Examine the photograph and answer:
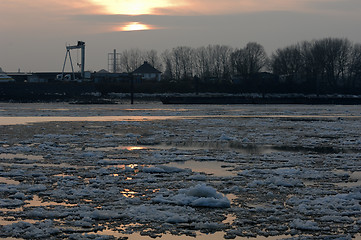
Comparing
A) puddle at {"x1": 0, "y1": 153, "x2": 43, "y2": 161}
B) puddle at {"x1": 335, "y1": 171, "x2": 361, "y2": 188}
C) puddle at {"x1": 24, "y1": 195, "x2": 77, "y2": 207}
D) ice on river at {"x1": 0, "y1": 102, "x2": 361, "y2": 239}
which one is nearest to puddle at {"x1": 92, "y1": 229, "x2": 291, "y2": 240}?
ice on river at {"x1": 0, "y1": 102, "x2": 361, "y2": 239}

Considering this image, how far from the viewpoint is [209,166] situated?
46.2 feet

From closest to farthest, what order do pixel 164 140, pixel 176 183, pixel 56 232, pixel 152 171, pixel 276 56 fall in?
1. pixel 56 232
2. pixel 176 183
3. pixel 152 171
4. pixel 164 140
5. pixel 276 56

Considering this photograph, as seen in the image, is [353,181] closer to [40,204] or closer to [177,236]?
[177,236]

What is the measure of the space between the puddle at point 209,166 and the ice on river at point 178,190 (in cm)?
3

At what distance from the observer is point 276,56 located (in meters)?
119

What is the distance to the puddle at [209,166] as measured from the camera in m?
12.9

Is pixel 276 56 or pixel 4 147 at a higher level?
pixel 276 56

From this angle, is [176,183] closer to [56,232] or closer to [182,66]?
[56,232]

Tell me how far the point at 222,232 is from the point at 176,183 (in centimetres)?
364

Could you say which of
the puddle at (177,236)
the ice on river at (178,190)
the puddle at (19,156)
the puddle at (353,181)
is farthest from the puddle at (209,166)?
the puddle at (177,236)

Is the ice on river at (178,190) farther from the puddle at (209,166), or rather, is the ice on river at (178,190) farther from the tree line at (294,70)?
the tree line at (294,70)

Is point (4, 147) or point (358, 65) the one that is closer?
point (4, 147)

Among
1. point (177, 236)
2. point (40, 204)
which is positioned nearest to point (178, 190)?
point (40, 204)

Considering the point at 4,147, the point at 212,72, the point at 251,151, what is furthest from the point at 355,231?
the point at 212,72
